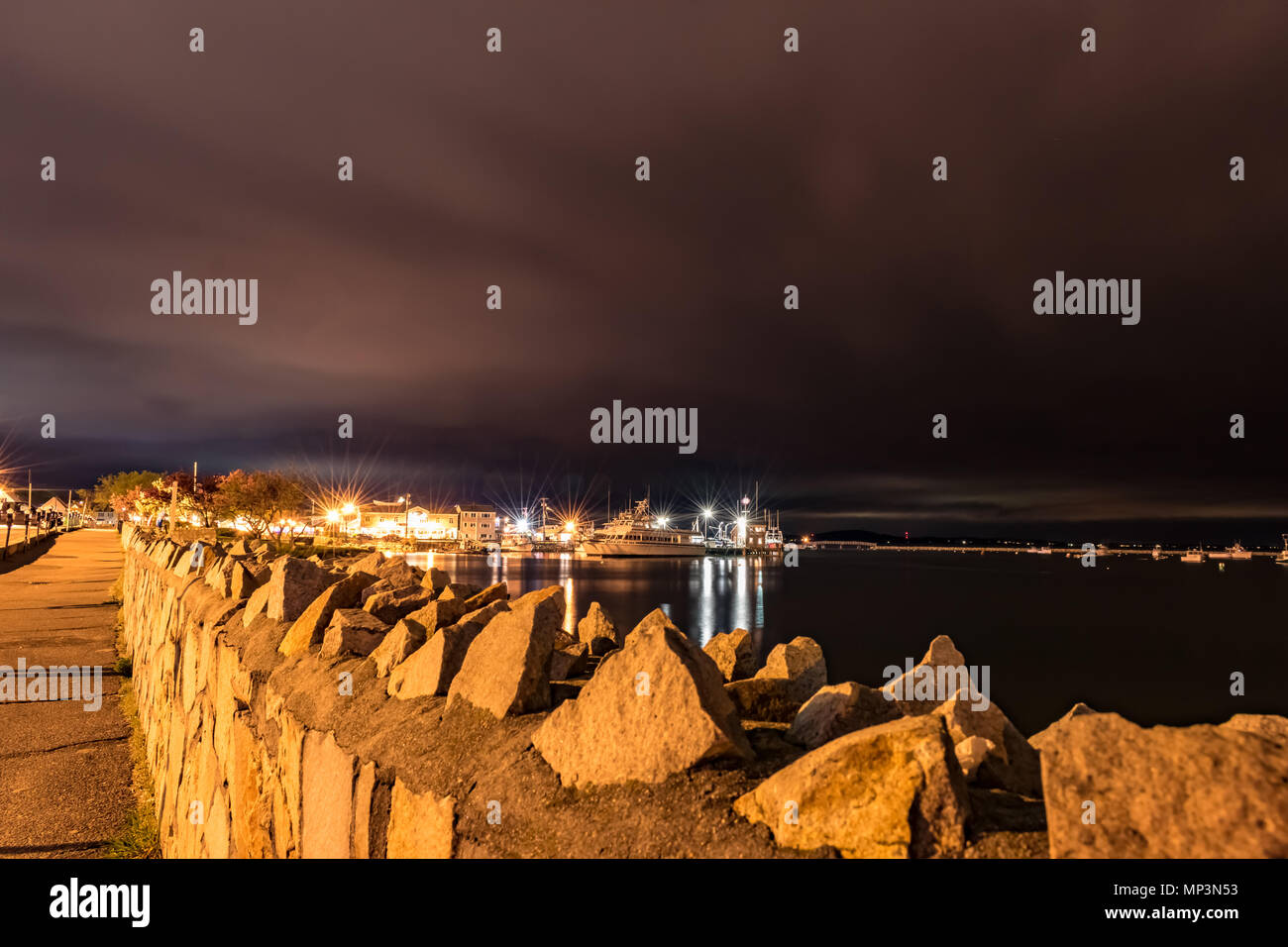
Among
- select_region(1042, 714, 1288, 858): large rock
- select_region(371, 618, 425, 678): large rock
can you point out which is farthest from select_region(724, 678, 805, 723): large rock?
select_region(371, 618, 425, 678): large rock

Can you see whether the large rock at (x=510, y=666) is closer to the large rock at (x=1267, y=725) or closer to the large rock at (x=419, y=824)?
the large rock at (x=419, y=824)

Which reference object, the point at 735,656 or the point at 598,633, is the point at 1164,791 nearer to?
the point at 735,656

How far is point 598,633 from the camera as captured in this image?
5711 millimetres

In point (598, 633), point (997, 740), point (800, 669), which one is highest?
point (800, 669)

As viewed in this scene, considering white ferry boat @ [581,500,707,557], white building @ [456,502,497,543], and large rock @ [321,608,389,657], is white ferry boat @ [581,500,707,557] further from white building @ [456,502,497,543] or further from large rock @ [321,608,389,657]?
large rock @ [321,608,389,657]

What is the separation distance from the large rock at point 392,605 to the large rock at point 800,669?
2.42 meters

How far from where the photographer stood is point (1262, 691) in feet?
87.8

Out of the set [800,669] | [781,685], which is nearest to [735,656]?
[800,669]

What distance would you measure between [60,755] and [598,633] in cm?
736

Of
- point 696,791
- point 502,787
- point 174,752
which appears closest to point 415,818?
point 502,787

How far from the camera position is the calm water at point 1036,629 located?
977 inches

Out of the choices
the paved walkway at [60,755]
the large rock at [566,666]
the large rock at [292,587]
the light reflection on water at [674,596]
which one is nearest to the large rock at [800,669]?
the large rock at [566,666]

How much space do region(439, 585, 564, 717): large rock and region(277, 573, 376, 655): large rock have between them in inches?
71.9
